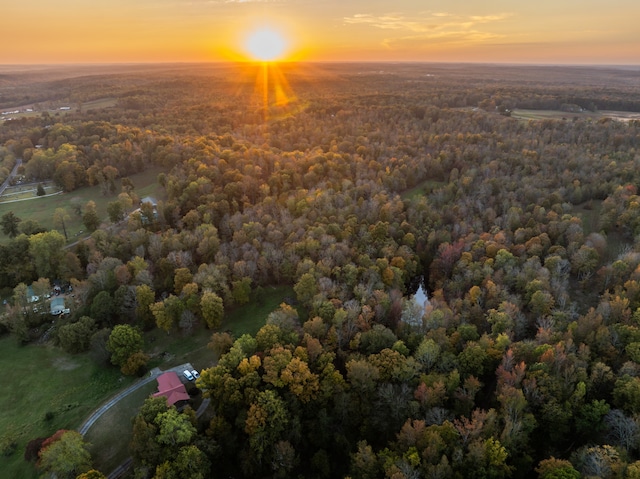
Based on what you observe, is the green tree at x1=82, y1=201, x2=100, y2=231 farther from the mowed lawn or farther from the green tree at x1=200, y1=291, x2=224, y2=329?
the green tree at x1=200, y1=291, x2=224, y2=329

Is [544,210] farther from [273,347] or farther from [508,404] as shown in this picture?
[273,347]

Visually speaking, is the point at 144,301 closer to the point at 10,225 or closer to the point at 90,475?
the point at 90,475

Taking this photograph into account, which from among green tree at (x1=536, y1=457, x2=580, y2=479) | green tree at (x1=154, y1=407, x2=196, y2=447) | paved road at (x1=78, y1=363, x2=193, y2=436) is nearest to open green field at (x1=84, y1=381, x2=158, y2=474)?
paved road at (x1=78, y1=363, x2=193, y2=436)

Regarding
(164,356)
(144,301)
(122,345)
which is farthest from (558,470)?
(144,301)

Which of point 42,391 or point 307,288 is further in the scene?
point 307,288

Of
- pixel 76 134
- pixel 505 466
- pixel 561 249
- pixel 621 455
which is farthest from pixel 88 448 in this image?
pixel 76 134

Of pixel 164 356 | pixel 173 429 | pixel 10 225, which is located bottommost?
pixel 164 356

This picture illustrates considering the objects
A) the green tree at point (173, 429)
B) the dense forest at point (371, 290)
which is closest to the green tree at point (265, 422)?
the dense forest at point (371, 290)
